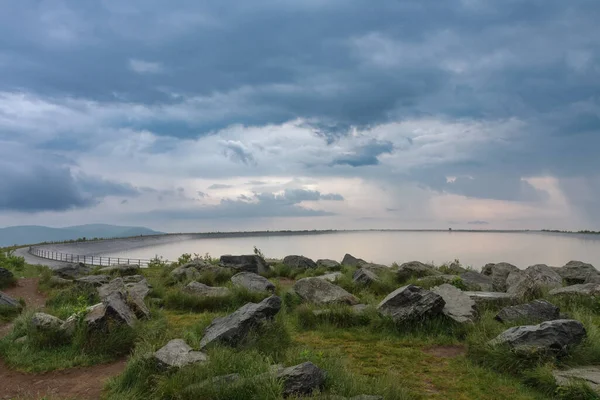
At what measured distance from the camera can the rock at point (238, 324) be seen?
28.8 ft

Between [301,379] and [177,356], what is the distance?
2621 mm

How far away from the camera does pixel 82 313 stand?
34.4ft

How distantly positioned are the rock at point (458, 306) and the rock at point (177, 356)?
6.13m

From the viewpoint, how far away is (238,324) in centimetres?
898

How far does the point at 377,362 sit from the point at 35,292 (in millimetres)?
16899

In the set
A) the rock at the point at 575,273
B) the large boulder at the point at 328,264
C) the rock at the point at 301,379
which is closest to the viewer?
the rock at the point at 301,379

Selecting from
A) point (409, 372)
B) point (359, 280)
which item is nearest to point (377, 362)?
point (409, 372)

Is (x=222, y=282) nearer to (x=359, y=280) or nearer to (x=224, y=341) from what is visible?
(x=359, y=280)

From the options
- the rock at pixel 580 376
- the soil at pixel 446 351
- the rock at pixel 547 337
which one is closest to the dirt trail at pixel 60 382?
the soil at pixel 446 351

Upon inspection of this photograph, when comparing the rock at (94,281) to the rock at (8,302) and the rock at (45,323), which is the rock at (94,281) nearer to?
the rock at (8,302)

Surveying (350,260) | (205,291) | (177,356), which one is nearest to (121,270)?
(205,291)

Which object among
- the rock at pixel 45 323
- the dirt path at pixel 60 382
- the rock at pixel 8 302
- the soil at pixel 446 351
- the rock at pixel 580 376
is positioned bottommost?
the dirt path at pixel 60 382

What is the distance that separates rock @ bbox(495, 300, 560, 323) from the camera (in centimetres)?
996

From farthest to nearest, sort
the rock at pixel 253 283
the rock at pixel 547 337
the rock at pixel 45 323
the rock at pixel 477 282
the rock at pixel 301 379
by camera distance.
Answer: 1. the rock at pixel 477 282
2. the rock at pixel 253 283
3. the rock at pixel 45 323
4. the rock at pixel 547 337
5. the rock at pixel 301 379
